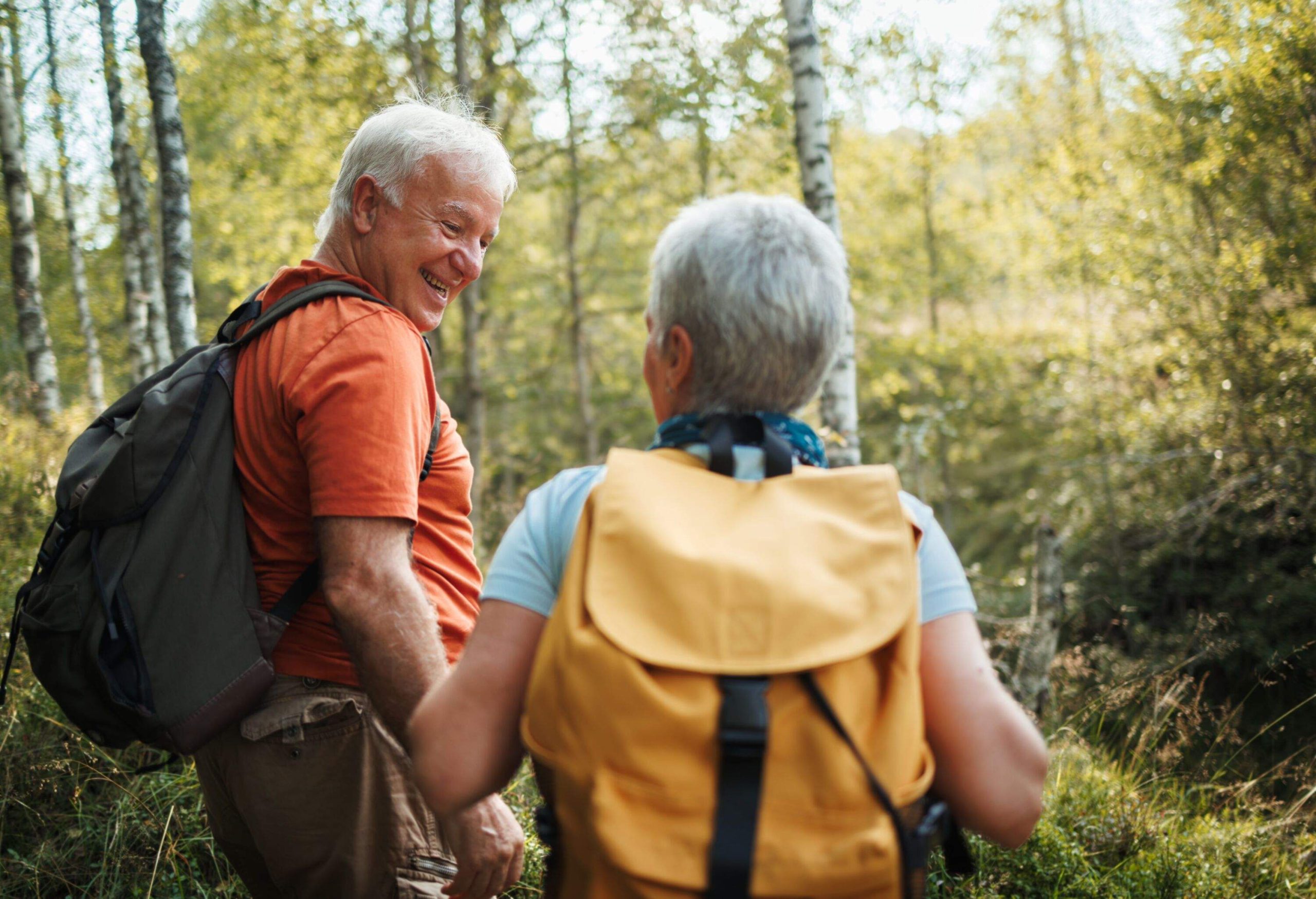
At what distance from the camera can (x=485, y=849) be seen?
1586 mm

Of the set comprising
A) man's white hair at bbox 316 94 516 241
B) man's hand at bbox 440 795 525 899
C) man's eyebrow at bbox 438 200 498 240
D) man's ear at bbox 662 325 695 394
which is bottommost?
man's hand at bbox 440 795 525 899

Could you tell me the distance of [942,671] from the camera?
4.00 feet

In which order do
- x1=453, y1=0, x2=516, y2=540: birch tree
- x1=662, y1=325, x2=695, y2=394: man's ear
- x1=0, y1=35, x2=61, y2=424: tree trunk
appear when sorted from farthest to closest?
x1=453, y1=0, x2=516, y2=540: birch tree
x1=0, y1=35, x2=61, y2=424: tree trunk
x1=662, y1=325, x2=695, y2=394: man's ear

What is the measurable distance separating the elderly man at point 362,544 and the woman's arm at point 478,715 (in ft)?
0.94

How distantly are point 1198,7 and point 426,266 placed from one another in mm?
9593

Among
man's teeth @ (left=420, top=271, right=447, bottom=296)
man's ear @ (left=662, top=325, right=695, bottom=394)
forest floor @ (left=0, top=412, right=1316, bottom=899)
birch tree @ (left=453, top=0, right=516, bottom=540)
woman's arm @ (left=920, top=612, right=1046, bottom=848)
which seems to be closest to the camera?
woman's arm @ (left=920, top=612, right=1046, bottom=848)

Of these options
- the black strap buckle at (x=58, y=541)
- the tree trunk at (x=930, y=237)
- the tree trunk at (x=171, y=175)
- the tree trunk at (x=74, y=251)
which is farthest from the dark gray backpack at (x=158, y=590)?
the tree trunk at (x=930, y=237)

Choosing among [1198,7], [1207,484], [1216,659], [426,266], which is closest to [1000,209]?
[1198,7]

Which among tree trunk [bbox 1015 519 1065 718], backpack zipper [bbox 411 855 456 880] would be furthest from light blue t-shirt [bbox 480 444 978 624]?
tree trunk [bbox 1015 519 1065 718]

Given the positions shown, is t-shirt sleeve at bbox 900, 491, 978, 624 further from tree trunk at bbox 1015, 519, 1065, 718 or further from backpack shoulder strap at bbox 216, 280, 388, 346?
tree trunk at bbox 1015, 519, 1065, 718

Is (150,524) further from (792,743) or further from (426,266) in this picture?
(792,743)

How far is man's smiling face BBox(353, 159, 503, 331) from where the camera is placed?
1964 mm

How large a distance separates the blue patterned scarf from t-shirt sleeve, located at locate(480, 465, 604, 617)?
4.3 inches

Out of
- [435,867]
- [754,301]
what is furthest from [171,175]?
[754,301]
